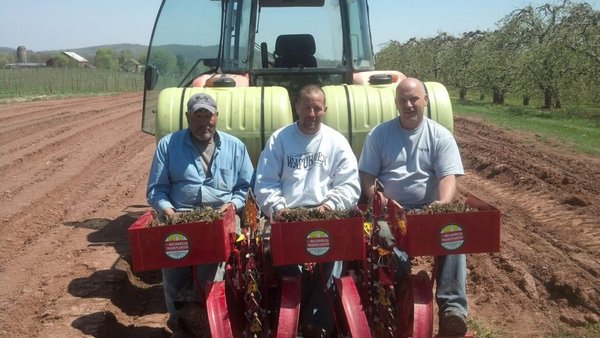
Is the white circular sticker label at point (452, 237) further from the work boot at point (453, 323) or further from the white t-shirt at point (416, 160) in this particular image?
the white t-shirt at point (416, 160)

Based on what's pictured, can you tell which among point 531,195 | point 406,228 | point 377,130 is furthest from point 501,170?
point 406,228

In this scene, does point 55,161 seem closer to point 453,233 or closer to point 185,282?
point 185,282

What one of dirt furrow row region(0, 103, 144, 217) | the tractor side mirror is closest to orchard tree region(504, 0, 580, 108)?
dirt furrow row region(0, 103, 144, 217)

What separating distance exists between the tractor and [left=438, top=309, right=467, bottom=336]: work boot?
202 mm

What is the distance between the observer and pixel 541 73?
21906 millimetres

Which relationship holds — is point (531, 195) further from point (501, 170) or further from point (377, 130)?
point (377, 130)

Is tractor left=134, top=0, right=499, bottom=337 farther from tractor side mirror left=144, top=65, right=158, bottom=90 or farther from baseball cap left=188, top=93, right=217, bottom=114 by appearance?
baseball cap left=188, top=93, right=217, bottom=114

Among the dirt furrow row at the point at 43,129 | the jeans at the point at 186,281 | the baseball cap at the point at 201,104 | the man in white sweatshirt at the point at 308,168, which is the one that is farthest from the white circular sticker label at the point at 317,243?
the dirt furrow row at the point at 43,129

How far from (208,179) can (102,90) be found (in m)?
40.7

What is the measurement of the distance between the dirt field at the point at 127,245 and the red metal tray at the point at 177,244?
1418 millimetres

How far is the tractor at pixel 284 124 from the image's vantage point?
11.0ft

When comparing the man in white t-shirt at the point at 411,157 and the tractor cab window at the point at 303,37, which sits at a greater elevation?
the tractor cab window at the point at 303,37

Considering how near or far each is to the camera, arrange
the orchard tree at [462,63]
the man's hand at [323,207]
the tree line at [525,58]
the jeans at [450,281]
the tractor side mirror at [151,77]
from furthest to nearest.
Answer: the orchard tree at [462,63]
the tree line at [525,58]
the tractor side mirror at [151,77]
the jeans at [450,281]
the man's hand at [323,207]

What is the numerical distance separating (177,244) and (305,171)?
1.11m
